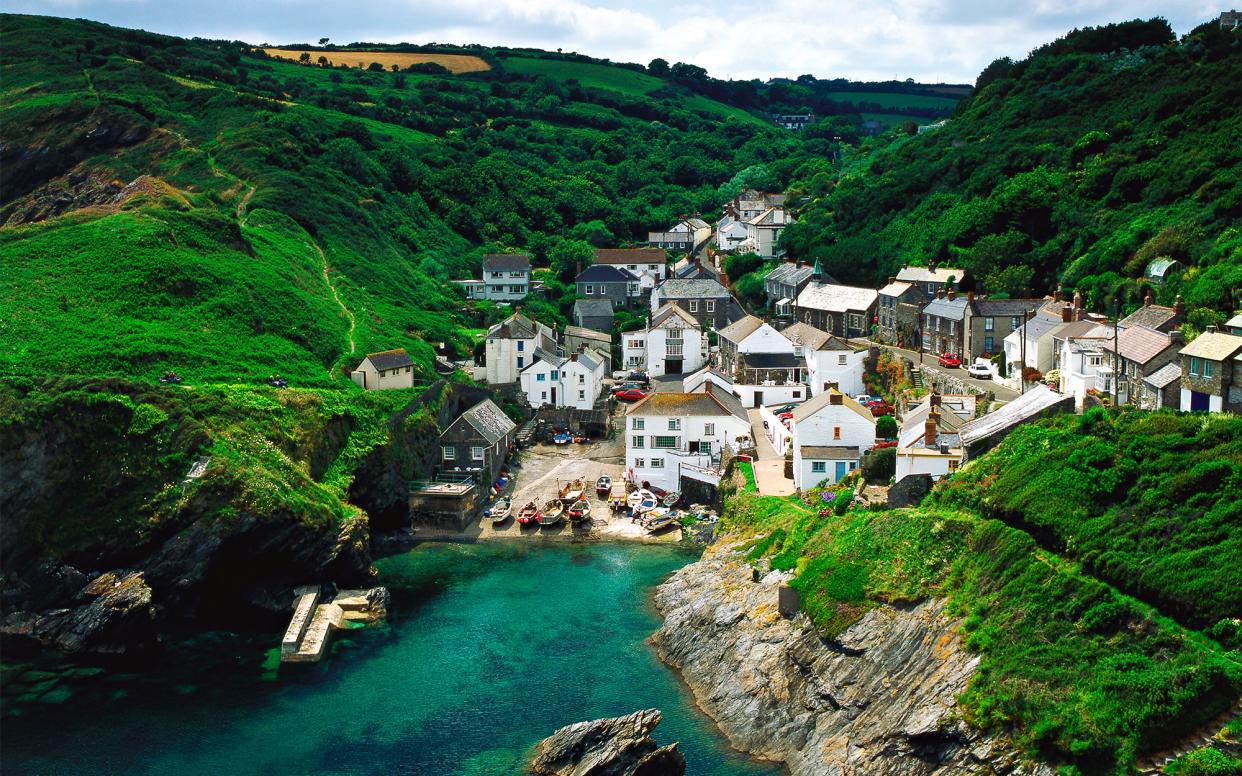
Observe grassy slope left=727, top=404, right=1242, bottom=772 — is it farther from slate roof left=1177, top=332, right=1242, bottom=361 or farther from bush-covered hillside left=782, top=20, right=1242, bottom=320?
bush-covered hillside left=782, top=20, right=1242, bottom=320

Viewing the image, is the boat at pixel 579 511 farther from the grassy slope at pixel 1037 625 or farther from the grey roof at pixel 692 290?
the grey roof at pixel 692 290

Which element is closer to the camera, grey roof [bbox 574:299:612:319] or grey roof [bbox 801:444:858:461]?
grey roof [bbox 801:444:858:461]

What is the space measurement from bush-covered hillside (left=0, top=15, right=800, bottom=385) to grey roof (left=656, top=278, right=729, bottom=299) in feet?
62.7

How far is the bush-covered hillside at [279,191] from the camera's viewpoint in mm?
74000

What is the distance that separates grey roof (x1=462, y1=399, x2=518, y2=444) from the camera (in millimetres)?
72375

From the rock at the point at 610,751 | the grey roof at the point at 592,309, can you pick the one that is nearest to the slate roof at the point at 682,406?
the rock at the point at 610,751

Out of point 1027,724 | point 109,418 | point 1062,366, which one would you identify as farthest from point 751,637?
point 109,418

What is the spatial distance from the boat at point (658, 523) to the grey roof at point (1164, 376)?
26574 mm

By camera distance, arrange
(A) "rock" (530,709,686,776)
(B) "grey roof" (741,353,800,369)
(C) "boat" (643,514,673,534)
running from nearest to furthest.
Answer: (A) "rock" (530,709,686,776) < (C) "boat" (643,514,673,534) < (B) "grey roof" (741,353,800,369)

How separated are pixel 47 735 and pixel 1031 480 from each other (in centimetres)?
3880

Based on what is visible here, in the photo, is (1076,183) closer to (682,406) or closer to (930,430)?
(682,406)

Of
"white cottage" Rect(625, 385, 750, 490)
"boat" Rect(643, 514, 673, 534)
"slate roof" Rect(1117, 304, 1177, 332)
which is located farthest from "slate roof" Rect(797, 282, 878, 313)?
"boat" Rect(643, 514, 673, 534)

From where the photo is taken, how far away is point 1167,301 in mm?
67812

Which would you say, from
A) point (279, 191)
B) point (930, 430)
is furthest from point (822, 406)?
point (279, 191)
